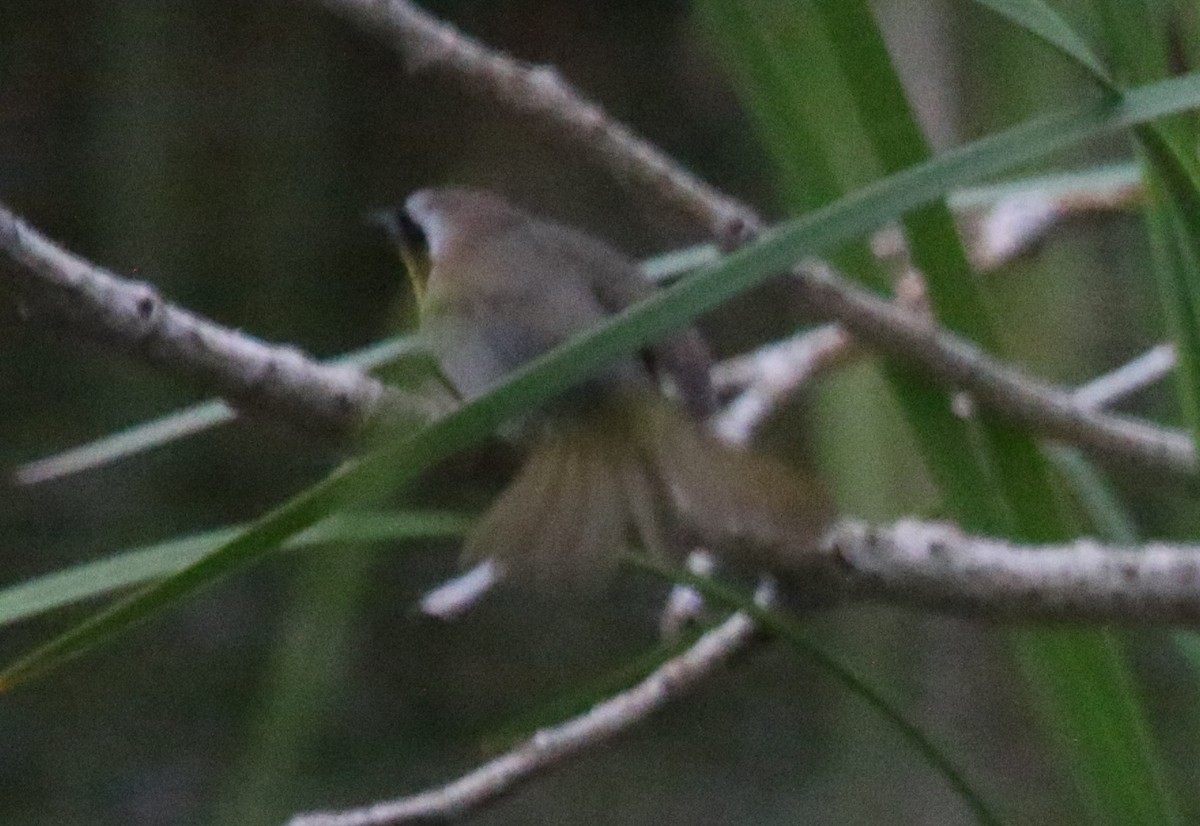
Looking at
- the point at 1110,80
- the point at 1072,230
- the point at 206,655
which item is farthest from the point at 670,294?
the point at 206,655

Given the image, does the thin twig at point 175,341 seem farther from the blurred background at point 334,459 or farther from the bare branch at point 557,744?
the blurred background at point 334,459

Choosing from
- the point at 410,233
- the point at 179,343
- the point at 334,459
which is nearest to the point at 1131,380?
the point at 410,233

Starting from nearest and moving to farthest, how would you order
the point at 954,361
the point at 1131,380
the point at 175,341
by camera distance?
the point at 175,341 < the point at 954,361 < the point at 1131,380

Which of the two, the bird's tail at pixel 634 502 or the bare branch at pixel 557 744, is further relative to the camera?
the bare branch at pixel 557 744

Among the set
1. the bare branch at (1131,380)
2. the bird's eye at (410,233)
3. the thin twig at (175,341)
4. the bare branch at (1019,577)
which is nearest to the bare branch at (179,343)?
the thin twig at (175,341)

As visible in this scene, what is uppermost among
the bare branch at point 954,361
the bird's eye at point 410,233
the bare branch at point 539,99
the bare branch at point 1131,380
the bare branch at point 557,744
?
the bare branch at point 539,99

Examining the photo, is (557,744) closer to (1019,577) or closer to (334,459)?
(1019,577)
